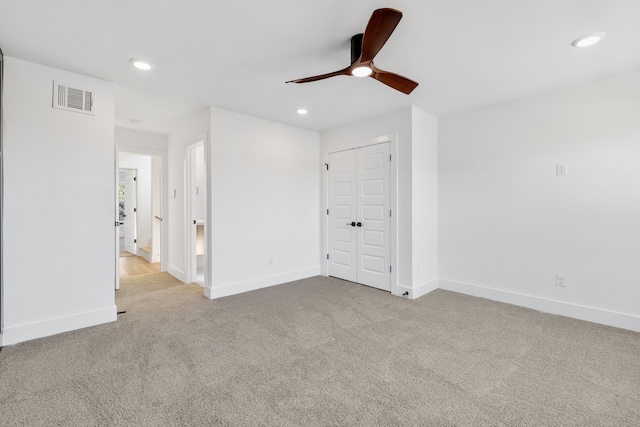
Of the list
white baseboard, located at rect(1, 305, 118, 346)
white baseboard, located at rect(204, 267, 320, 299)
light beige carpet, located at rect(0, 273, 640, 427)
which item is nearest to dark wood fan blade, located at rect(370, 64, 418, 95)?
light beige carpet, located at rect(0, 273, 640, 427)

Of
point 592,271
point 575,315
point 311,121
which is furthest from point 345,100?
point 575,315

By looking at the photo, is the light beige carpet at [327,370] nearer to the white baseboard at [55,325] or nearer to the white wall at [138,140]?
the white baseboard at [55,325]

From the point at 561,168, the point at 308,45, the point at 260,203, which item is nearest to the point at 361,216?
the point at 260,203

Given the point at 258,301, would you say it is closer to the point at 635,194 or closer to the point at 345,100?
the point at 345,100

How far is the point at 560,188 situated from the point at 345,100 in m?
2.59

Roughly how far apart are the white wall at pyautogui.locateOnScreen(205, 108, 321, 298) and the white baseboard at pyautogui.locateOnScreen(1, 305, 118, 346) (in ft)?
3.64

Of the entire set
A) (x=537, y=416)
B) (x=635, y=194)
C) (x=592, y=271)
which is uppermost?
(x=635, y=194)

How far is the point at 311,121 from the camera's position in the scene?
4.41 metres

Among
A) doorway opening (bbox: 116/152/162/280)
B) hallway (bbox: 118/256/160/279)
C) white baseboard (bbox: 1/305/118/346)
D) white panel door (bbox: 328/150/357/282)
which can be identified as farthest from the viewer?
doorway opening (bbox: 116/152/162/280)

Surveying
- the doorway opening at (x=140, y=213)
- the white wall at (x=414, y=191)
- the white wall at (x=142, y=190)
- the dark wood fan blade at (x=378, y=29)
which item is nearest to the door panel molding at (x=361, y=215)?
the white wall at (x=414, y=191)

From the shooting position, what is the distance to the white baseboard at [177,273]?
15.0 ft

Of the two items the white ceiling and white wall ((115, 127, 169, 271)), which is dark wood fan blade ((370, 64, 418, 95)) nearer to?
the white ceiling

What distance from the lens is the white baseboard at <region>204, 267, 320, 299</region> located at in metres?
3.78

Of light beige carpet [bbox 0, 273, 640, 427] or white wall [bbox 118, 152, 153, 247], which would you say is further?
white wall [bbox 118, 152, 153, 247]
